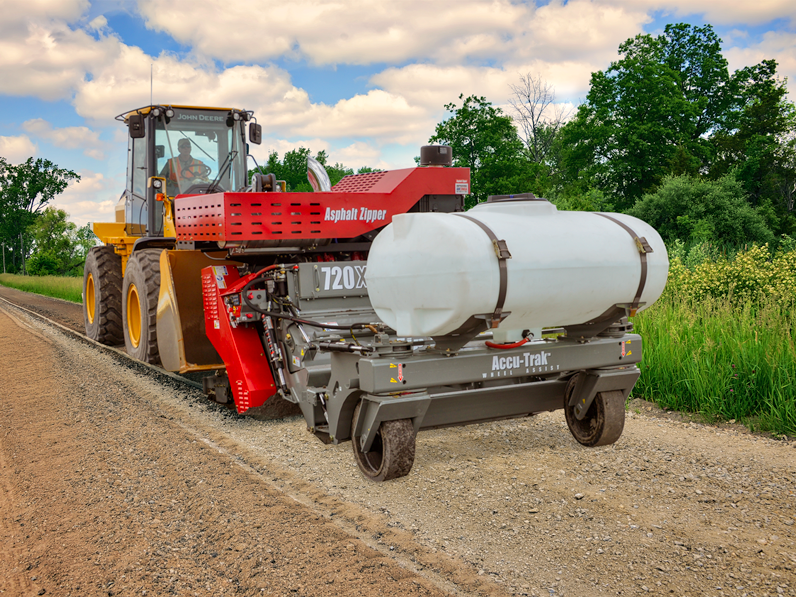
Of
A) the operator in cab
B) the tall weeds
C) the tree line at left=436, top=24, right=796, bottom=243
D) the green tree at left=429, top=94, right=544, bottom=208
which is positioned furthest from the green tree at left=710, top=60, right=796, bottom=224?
the operator in cab

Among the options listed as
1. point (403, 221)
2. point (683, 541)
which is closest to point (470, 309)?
point (403, 221)

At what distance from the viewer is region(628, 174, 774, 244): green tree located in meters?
20.3

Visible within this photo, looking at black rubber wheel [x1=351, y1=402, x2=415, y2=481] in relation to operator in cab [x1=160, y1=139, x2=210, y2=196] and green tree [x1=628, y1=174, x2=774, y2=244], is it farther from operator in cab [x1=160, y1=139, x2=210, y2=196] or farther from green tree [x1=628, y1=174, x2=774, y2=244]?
green tree [x1=628, y1=174, x2=774, y2=244]

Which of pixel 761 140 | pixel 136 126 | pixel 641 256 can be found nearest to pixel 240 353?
pixel 641 256

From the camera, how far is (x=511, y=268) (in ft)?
11.7

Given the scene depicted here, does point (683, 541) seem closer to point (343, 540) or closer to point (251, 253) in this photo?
point (343, 540)

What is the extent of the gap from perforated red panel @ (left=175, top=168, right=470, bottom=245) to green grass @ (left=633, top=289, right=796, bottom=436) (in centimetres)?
260

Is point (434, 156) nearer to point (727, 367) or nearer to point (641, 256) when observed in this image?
point (641, 256)

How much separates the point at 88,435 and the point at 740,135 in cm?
3197

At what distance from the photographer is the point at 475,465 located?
4605 millimetres

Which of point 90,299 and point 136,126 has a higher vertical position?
point 136,126

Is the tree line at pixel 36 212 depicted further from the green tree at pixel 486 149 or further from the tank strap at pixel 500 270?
the tank strap at pixel 500 270

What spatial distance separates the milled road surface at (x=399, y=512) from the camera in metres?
3.13

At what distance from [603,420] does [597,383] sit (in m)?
0.33
